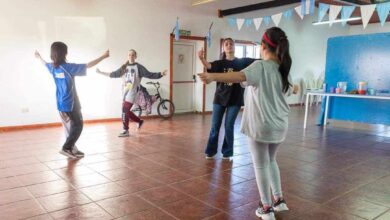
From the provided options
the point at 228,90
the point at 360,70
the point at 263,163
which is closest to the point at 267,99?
the point at 263,163

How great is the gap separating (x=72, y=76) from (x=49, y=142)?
1606 millimetres

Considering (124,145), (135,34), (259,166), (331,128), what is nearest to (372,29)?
(331,128)

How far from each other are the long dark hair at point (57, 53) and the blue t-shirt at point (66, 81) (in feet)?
0.19

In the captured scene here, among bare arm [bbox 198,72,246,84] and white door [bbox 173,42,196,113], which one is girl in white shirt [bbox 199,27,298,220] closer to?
bare arm [bbox 198,72,246,84]

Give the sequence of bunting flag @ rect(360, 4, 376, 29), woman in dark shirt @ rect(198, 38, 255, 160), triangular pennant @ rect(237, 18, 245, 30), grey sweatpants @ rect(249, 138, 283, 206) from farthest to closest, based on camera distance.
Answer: triangular pennant @ rect(237, 18, 245, 30) → bunting flag @ rect(360, 4, 376, 29) → woman in dark shirt @ rect(198, 38, 255, 160) → grey sweatpants @ rect(249, 138, 283, 206)

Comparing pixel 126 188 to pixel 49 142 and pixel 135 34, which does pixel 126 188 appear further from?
pixel 135 34

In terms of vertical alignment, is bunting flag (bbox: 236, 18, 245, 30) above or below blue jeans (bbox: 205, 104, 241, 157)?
above

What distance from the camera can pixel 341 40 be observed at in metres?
6.60

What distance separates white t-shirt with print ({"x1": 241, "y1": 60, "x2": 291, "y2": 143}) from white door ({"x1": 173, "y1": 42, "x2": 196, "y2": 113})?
20.3ft

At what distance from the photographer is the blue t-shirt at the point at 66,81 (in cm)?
370

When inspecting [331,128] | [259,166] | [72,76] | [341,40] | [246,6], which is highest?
[246,6]

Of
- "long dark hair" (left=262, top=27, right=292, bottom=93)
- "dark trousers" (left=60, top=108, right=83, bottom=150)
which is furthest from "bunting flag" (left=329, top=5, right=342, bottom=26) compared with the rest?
"dark trousers" (left=60, top=108, right=83, bottom=150)

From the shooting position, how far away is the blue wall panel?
5984 millimetres

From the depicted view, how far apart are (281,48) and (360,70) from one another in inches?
200
